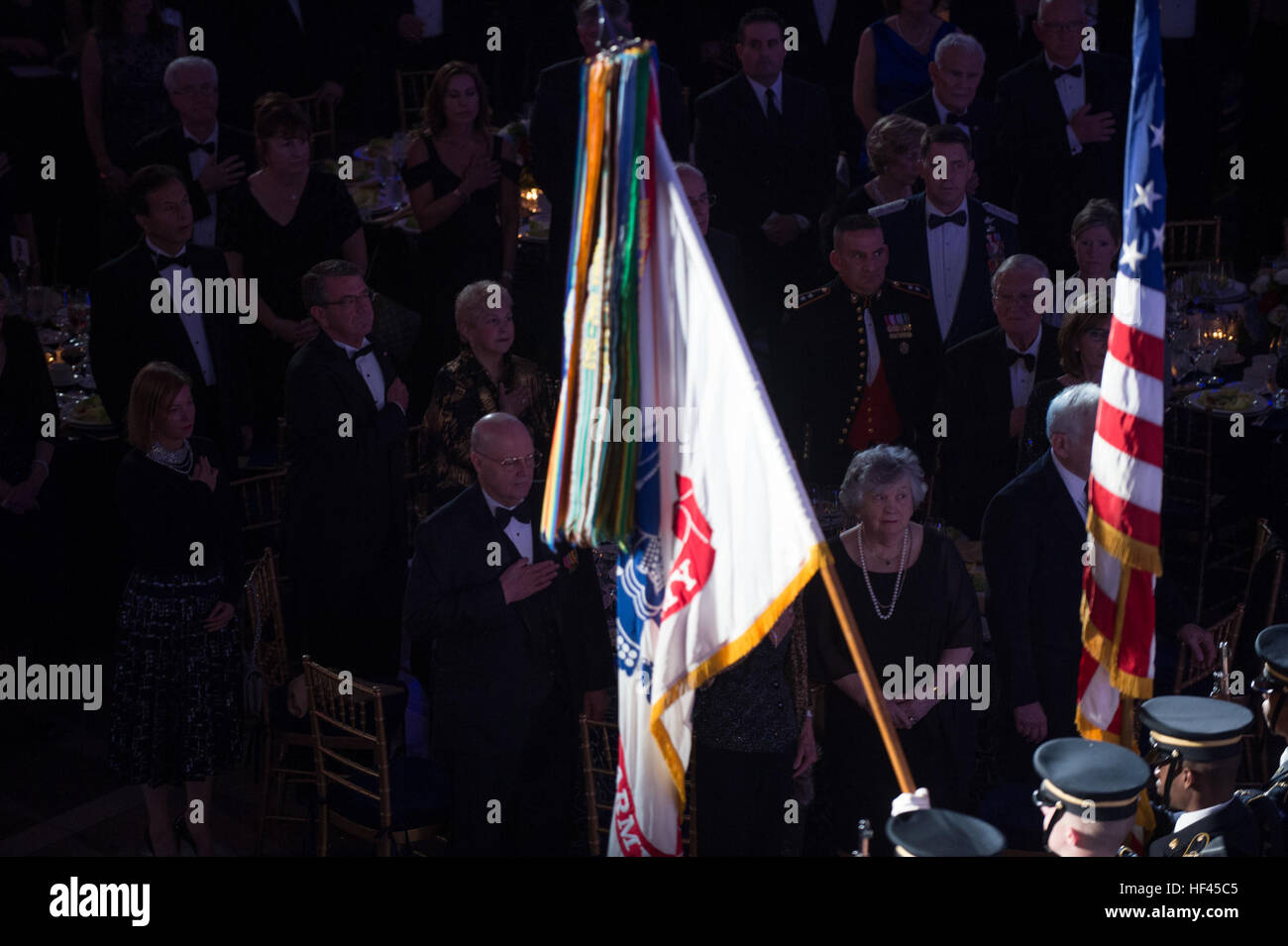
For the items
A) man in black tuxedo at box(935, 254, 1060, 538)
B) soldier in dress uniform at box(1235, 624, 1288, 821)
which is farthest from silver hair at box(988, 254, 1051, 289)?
soldier in dress uniform at box(1235, 624, 1288, 821)

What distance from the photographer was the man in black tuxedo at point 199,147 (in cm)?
775

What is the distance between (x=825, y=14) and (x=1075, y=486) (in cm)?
478

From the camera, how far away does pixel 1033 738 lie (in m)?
A: 5.42

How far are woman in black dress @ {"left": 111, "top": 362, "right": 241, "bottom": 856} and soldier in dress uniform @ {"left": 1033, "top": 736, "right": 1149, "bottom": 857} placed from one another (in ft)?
11.4

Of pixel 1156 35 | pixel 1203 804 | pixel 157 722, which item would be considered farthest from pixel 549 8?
pixel 1203 804

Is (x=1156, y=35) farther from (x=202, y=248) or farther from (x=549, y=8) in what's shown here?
(x=549, y=8)

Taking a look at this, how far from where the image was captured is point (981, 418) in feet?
21.3

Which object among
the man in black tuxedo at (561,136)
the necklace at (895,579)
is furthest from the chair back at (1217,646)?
the man in black tuxedo at (561,136)

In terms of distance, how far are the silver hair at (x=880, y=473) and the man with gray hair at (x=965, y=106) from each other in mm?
2518

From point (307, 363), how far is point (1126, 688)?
148 inches

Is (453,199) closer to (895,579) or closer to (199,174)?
(199,174)

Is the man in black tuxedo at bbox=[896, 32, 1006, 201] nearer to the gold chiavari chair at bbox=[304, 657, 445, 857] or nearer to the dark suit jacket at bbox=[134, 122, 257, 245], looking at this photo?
the dark suit jacket at bbox=[134, 122, 257, 245]

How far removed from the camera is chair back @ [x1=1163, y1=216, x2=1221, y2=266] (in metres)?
9.06
